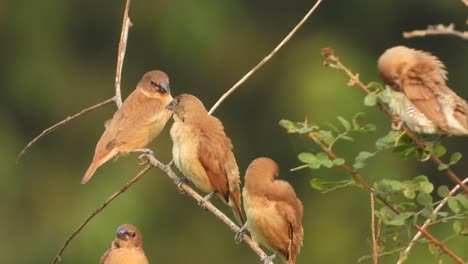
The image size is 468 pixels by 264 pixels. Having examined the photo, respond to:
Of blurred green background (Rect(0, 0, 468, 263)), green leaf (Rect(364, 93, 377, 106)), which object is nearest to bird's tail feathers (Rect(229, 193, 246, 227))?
green leaf (Rect(364, 93, 377, 106))

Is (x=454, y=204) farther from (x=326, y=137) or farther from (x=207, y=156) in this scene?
(x=207, y=156)

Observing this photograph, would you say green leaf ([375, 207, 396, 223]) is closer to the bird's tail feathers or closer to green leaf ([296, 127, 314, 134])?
green leaf ([296, 127, 314, 134])

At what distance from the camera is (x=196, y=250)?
17156 millimetres

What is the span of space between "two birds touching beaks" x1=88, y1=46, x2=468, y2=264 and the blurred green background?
9007 mm

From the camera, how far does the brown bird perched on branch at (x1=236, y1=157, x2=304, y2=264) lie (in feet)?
17.2

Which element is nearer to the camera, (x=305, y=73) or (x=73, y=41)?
(x=305, y=73)

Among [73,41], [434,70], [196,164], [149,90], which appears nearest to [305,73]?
[73,41]

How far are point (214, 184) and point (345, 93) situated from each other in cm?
1006

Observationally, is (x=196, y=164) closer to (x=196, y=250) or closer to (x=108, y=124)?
(x=108, y=124)

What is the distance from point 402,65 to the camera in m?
4.52

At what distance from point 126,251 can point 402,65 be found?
6.73 feet

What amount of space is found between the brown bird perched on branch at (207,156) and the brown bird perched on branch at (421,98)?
1.47 m

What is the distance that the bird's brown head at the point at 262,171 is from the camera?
5230mm

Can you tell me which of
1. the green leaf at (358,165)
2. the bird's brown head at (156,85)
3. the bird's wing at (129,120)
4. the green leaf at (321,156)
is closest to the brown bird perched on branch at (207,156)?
the bird's wing at (129,120)
